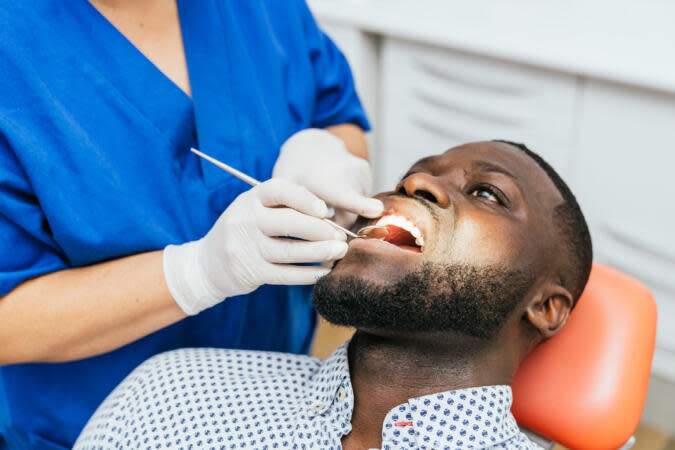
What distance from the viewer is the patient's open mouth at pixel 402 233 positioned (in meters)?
1.12

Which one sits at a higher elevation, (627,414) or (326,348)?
(627,414)

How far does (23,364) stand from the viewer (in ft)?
4.11

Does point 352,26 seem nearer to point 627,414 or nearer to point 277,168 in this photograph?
point 277,168

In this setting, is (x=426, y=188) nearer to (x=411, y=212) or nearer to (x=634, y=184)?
(x=411, y=212)

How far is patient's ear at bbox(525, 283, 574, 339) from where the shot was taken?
1.20 meters

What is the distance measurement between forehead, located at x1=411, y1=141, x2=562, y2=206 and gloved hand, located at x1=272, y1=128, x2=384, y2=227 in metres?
0.14

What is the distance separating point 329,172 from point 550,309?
451mm

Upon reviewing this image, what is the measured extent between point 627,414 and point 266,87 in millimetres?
877

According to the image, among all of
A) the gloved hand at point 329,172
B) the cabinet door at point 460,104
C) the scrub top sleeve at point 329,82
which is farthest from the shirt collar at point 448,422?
the cabinet door at point 460,104

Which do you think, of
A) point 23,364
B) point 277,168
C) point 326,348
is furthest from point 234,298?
point 326,348

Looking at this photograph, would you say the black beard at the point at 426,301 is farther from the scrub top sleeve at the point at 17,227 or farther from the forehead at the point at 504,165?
the scrub top sleeve at the point at 17,227

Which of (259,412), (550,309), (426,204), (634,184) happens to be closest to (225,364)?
(259,412)

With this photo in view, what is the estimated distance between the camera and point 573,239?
123 centimetres

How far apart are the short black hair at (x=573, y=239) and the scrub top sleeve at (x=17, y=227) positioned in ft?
2.75
